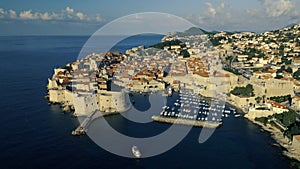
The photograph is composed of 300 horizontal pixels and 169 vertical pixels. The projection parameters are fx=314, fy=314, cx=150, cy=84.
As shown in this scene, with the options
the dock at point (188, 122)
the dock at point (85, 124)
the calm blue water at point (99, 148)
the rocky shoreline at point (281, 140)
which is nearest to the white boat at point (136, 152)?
the calm blue water at point (99, 148)

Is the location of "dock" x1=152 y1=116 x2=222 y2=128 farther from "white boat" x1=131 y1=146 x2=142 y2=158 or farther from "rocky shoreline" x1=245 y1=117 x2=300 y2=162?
"white boat" x1=131 y1=146 x2=142 y2=158

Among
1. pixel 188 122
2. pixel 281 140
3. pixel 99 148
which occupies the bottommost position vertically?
pixel 99 148

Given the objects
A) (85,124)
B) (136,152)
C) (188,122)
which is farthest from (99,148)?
(188,122)

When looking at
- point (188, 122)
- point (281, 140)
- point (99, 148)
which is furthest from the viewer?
point (188, 122)

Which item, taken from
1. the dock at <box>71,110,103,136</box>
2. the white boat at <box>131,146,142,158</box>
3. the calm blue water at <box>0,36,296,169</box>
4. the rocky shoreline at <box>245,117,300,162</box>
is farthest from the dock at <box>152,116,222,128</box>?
the white boat at <box>131,146,142,158</box>

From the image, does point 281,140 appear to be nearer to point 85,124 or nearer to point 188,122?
point 188,122

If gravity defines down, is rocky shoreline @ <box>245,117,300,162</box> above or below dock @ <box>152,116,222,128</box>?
below

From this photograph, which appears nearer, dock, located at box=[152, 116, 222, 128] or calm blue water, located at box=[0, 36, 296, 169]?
calm blue water, located at box=[0, 36, 296, 169]

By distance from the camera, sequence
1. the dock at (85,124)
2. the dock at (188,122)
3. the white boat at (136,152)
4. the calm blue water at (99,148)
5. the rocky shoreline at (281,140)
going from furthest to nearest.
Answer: the dock at (188,122), the dock at (85,124), the rocky shoreline at (281,140), the white boat at (136,152), the calm blue water at (99,148)

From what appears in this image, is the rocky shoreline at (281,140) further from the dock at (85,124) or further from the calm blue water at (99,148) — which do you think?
the dock at (85,124)

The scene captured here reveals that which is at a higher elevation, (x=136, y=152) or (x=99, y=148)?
(x=136, y=152)

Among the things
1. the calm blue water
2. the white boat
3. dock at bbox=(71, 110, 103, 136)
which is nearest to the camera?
the calm blue water

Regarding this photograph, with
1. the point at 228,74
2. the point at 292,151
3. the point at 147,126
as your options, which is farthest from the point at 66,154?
the point at 228,74
